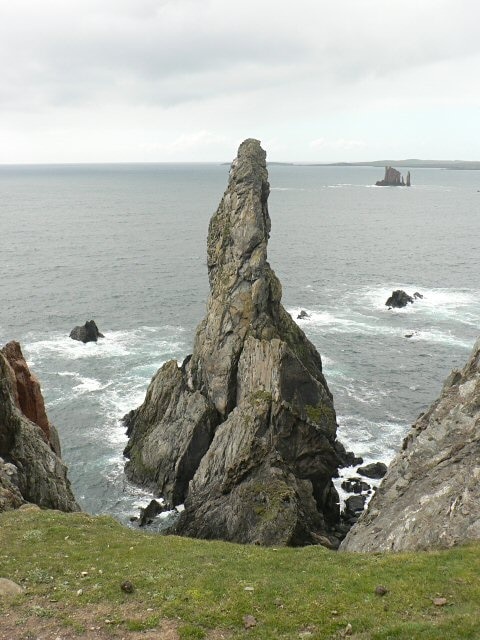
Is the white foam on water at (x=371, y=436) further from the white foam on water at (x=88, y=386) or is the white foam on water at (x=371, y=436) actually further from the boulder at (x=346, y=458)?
the white foam on water at (x=88, y=386)

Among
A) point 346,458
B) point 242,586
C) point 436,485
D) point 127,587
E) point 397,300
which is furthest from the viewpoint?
point 397,300

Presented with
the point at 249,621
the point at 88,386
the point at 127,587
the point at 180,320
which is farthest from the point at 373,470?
the point at 180,320

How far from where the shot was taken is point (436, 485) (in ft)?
97.6

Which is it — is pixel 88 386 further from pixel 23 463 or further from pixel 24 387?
pixel 23 463

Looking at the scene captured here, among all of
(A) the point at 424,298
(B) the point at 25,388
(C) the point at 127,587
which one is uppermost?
(A) the point at 424,298

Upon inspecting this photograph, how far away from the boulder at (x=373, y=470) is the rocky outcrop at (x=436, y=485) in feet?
64.2

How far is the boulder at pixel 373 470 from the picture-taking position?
53938 mm

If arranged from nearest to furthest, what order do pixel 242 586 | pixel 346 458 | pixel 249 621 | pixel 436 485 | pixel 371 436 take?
pixel 249 621, pixel 242 586, pixel 436 485, pixel 346 458, pixel 371 436

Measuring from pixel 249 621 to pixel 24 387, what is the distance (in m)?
28.6

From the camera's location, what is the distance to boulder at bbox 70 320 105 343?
280 feet

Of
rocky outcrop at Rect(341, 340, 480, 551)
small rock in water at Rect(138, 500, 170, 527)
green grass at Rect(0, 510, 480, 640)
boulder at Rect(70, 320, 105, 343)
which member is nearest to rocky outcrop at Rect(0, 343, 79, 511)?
green grass at Rect(0, 510, 480, 640)

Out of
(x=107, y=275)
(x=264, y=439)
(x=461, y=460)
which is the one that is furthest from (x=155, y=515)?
(x=107, y=275)

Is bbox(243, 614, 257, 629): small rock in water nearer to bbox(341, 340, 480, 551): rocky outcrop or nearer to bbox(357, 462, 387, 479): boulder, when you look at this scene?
bbox(341, 340, 480, 551): rocky outcrop

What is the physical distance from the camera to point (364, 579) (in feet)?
73.2
